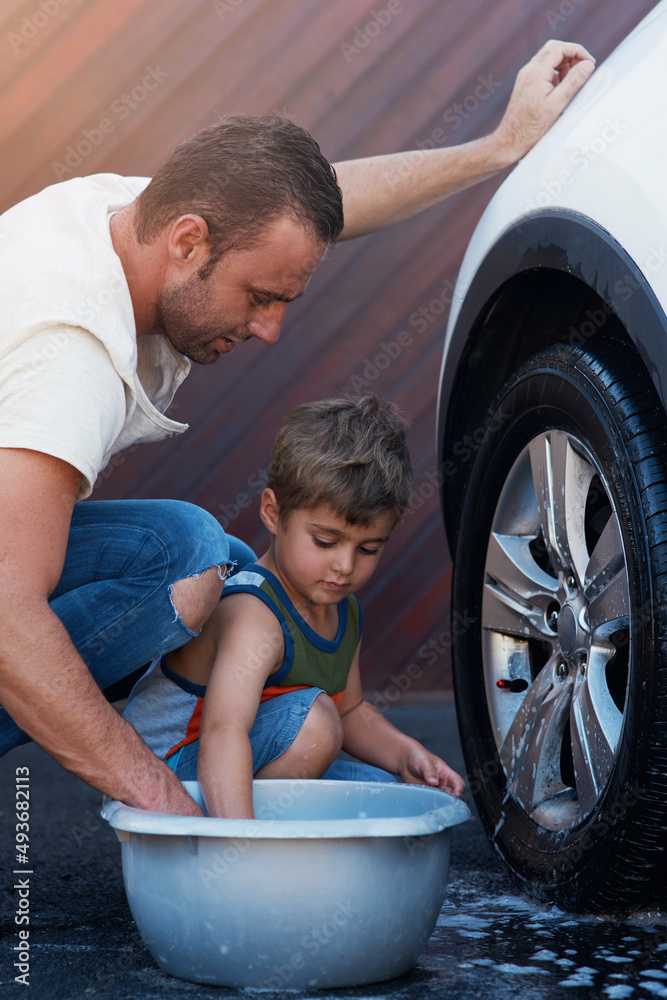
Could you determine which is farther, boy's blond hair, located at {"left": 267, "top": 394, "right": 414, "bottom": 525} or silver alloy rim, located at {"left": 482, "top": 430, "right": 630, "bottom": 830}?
boy's blond hair, located at {"left": 267, "top": 394, "right": 414, "bottom": 525}

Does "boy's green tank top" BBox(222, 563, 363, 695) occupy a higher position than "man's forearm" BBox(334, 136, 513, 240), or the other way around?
"man's forearm" BBox(334, 136, 513, 240)

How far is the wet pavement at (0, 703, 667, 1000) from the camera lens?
120cm

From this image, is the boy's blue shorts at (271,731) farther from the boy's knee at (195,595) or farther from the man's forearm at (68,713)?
the man's forearm at (68,713)

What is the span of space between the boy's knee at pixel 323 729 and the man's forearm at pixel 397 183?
101 centimetres

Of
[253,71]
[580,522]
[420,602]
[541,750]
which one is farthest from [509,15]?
[541,750]

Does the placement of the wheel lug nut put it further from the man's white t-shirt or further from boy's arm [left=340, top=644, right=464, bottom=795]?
the man's white t-shirt

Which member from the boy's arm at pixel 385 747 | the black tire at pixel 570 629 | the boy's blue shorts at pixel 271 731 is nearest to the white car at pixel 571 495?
the black tire at pixel 570 629

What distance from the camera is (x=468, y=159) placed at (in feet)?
6.27

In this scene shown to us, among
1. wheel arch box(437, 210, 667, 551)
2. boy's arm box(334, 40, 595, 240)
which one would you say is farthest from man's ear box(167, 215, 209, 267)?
boy's arm box(334, 40, 595, 240)

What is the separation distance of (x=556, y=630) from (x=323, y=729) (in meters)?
0.41

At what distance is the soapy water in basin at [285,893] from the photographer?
1.14 m

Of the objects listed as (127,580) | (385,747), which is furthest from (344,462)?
(385,747)

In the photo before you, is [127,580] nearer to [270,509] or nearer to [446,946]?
[270,509]

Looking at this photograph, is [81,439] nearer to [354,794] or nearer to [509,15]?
[354,794]
